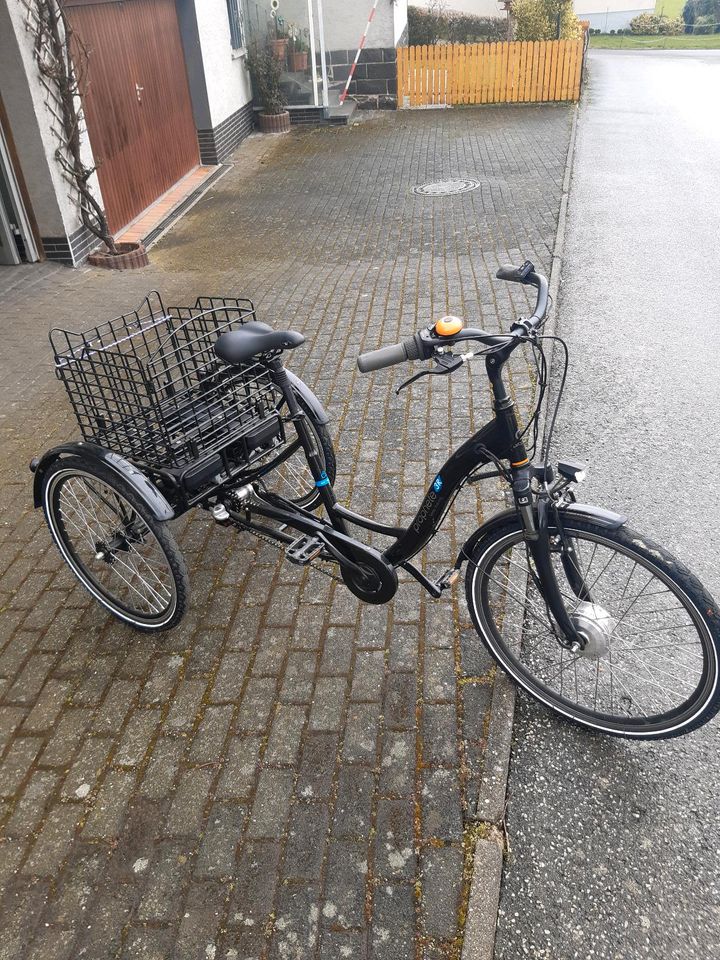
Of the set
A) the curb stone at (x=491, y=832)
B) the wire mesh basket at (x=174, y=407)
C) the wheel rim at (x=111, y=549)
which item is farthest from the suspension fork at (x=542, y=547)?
the wheel rim at (x=111, y=549)

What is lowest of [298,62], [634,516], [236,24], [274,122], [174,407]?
[634,516]

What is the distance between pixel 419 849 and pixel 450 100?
16575mm

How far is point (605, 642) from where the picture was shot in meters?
2.85

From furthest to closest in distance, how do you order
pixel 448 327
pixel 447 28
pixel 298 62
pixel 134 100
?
pixel 447 28, pixel 298 62, pixel 134 100, pixel 448 327

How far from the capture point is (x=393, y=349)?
7.89ft

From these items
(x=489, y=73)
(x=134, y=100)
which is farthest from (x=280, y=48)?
(x=134, y=100)

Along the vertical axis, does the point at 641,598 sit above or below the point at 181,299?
above

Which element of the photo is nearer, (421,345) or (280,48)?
(421,345)

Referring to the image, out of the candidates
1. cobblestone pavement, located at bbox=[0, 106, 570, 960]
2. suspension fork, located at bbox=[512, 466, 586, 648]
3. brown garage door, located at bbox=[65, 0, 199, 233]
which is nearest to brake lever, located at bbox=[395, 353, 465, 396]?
suspension fork, located at bbox=[512, 466, 586, 648]

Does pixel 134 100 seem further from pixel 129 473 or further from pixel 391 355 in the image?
pixel 391 355

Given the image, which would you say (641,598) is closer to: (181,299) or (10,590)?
(10,590)

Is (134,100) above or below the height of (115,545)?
above

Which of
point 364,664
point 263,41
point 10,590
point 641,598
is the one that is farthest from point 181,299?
point 263,41

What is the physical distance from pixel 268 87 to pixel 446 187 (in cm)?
591
